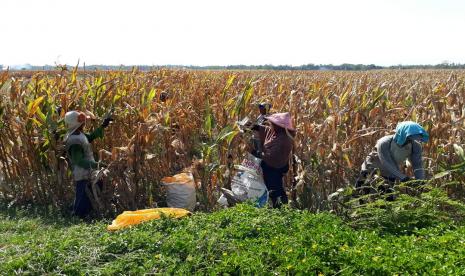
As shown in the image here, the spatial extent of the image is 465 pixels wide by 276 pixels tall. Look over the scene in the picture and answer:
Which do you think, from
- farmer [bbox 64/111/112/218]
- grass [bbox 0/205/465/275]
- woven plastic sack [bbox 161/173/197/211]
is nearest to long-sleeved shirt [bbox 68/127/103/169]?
farmer [bbox 64/111/112/218]

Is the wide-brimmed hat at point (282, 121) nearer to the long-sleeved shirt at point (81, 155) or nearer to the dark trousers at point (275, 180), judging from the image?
the dark trousers at point (275, 180)

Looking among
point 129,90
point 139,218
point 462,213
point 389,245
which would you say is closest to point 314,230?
point 389,245

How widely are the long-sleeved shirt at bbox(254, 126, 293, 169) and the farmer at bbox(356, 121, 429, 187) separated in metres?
0.93

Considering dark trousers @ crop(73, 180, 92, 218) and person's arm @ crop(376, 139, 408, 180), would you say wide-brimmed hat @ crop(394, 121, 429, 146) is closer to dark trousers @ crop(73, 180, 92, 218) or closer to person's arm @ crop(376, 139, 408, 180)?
person's arm @ crop(376, 139, 408, 180)

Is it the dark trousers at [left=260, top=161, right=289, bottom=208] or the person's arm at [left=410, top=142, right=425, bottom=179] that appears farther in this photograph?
the dark trousers at [left=260, top=161, right=289, bottom=208]

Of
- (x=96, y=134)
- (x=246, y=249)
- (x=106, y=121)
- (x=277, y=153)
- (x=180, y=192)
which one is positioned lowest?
Answer: (x=180, y=192)

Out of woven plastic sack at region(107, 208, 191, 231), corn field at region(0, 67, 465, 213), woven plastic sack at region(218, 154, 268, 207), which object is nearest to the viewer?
woven plastic sack at region(107, 208, 191, 231)

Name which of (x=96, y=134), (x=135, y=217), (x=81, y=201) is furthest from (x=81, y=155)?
(x=135, y=217)

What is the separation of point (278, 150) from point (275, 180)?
0.40 metres

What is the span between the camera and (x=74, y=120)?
228 inches

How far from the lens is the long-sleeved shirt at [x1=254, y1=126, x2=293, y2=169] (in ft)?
18.3

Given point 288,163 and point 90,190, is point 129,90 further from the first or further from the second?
point 288,163

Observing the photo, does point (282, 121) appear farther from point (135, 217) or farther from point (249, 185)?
point (135, 217)

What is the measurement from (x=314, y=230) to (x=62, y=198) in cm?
385
